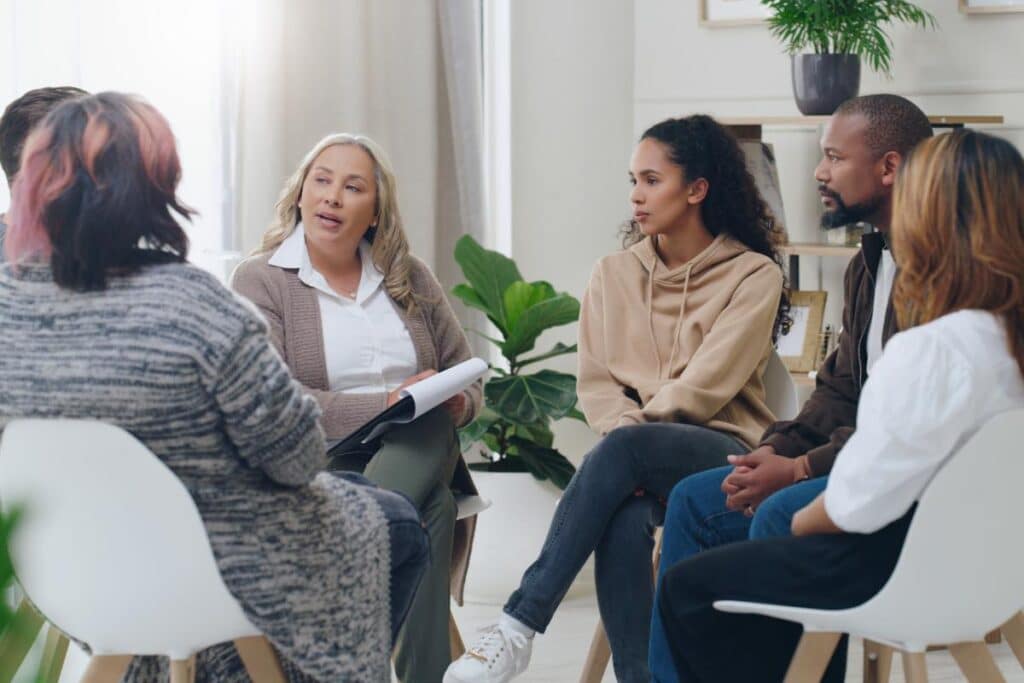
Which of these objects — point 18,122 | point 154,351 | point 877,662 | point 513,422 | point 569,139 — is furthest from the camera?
point 569,139

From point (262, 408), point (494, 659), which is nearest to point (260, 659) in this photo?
point (262, 408)

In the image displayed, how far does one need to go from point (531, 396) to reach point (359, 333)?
935 millimetres

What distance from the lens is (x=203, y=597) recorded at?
1.70 m

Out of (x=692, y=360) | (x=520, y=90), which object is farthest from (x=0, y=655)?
(x=520, y=90)

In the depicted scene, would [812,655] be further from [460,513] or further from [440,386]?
[460,513]

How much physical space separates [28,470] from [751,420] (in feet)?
5.05

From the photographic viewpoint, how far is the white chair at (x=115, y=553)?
161 centimetres

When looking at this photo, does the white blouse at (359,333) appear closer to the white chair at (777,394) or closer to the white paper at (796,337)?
the white chair at (777,394)

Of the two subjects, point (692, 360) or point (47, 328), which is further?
point (692, 360)

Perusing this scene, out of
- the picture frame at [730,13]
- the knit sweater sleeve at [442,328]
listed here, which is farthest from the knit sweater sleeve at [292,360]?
the picture frame at [730,13]

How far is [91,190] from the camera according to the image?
1.66 m

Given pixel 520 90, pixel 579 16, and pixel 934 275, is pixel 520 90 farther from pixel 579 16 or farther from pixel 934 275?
pixel 934 275

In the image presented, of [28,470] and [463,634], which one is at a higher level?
[28,470]

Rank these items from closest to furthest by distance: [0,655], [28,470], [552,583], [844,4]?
[0,655] → [28,470] → [552,583] → [844,4]
